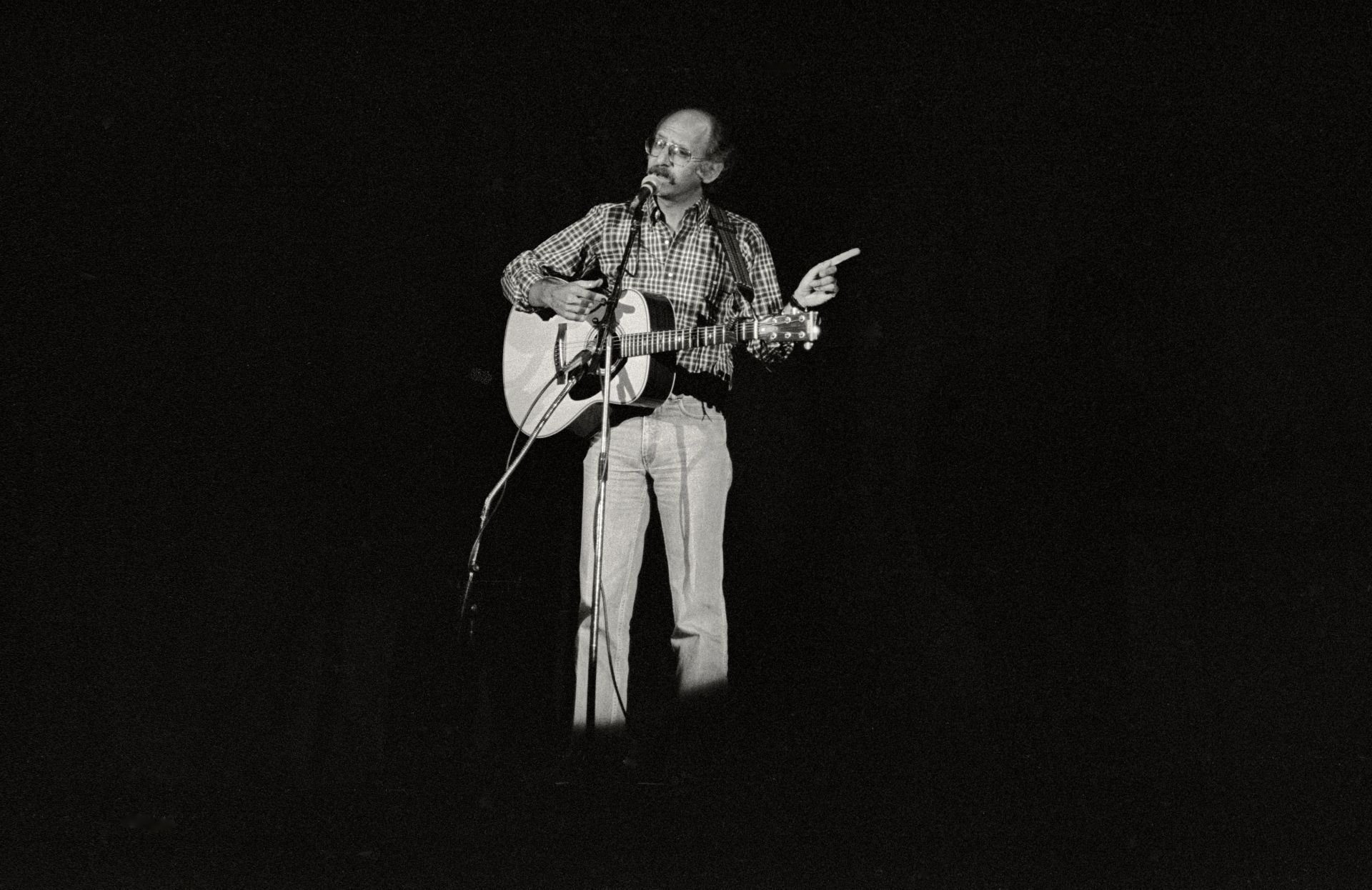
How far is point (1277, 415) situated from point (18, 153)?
12.0ft

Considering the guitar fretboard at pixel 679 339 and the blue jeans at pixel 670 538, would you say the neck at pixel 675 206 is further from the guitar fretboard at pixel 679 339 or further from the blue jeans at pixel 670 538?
the blue jeans at pixel 670 538

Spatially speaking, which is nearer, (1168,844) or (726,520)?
(1168,844)

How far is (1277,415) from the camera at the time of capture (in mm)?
2941

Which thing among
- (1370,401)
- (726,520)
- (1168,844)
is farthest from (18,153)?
(1370,401)

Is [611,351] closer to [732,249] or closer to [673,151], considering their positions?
[732,249]

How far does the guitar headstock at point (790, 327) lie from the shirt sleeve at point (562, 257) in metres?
0.63

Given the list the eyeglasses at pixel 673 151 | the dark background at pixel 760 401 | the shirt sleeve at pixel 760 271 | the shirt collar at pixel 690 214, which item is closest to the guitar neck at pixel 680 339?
the shirt sleeve at pixel 760 271

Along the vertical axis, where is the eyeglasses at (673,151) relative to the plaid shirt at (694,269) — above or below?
above

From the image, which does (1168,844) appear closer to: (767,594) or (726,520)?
(767,594)

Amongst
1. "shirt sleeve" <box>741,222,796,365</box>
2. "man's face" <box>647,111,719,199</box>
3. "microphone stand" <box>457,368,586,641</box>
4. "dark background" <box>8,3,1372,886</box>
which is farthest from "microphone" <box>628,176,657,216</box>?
"dark background" <box>8,3,1372,886</box>

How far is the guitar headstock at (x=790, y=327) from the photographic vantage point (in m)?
2.47

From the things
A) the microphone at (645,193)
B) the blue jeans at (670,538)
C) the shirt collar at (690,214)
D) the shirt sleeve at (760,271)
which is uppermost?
the shirt collar at (690,214)

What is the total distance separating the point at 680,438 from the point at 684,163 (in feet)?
2.34

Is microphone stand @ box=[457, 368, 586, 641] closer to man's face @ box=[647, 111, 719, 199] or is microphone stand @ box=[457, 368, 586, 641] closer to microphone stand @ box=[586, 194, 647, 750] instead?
microphone stand @ box=[586, 194, 647, 750]
